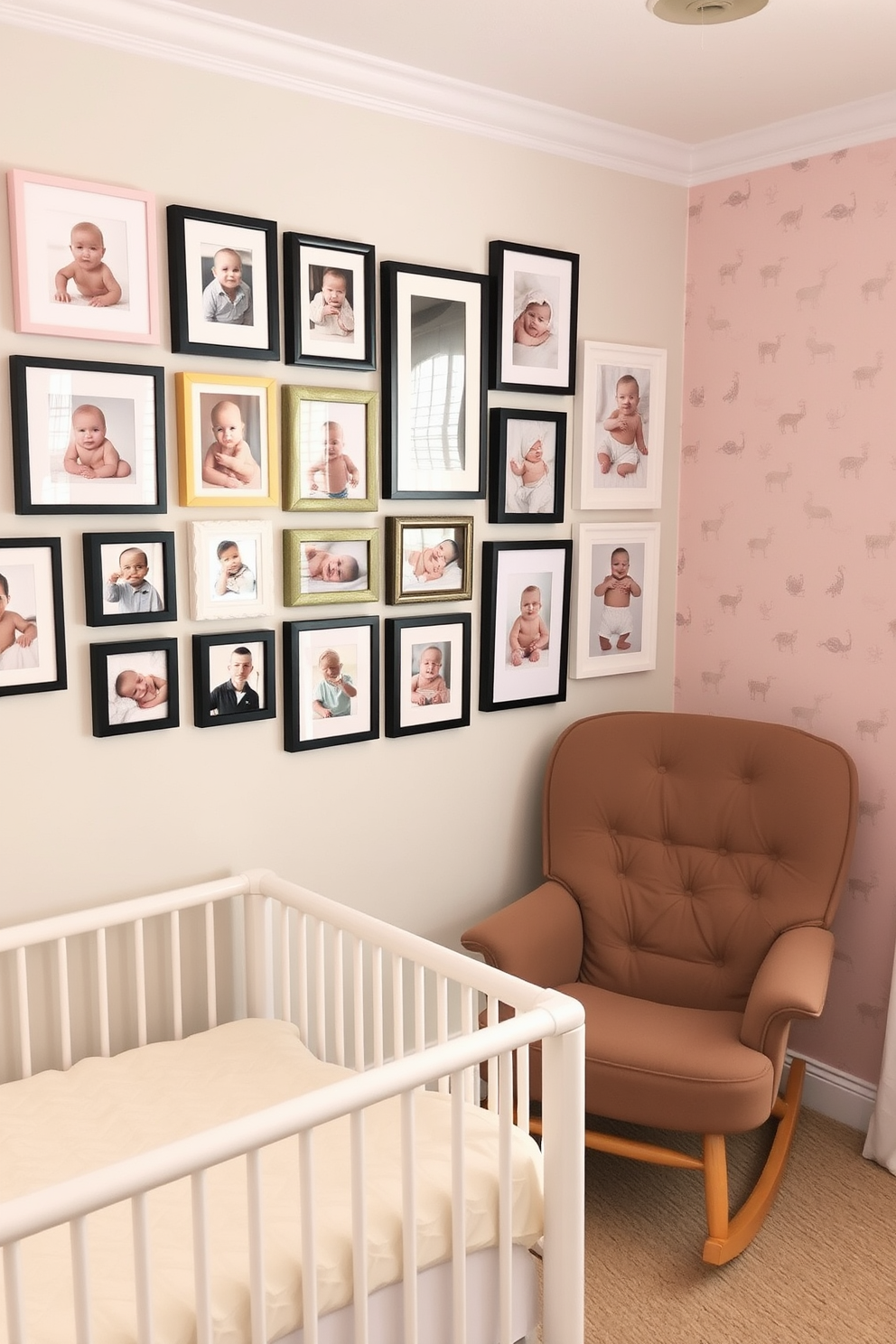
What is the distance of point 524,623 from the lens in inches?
113

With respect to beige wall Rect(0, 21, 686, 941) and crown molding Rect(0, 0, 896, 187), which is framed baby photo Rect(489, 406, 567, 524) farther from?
crown molding Rect(0, 0, 896, 187)

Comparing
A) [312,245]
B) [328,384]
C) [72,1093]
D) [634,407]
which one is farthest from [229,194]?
[72,1093]

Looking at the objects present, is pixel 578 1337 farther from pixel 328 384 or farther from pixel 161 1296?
pixel 328 384

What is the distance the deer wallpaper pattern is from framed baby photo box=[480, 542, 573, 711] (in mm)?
458

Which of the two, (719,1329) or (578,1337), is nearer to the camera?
(578,1337)

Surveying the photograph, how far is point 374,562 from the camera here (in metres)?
2.56

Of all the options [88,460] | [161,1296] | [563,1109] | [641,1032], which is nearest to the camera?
[161,1296]

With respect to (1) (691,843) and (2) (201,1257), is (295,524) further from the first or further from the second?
(2) (201,1257)

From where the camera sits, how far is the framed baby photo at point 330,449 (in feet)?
7.80

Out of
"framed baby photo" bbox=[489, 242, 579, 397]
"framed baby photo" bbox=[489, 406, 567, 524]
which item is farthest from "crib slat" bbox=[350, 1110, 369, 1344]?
"framed baby photo" bbox=[489, 242, 579, 397]

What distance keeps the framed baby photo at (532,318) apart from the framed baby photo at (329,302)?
1.17 feet

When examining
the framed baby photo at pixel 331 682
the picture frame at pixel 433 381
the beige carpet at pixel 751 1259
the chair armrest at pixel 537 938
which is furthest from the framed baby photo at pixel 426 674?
the beige carpet at pixel 751 1259

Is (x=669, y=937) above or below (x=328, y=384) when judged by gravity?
below

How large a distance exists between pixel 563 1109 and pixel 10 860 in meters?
1.10
